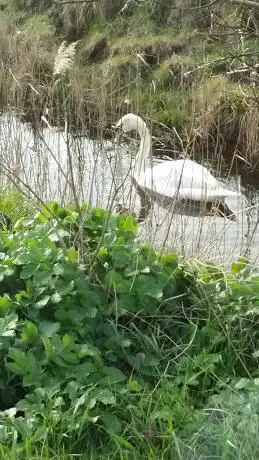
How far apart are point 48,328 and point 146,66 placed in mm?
5154

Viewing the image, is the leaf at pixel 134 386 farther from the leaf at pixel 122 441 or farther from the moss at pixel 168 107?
the moss at pixel 168 107

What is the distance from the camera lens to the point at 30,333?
2.70m

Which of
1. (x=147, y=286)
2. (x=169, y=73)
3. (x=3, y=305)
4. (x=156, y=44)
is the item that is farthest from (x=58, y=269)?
(x=156, y=44)

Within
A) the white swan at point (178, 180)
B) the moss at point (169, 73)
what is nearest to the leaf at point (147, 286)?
the white swan at point (178, 180)

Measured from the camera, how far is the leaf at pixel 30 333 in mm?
2688

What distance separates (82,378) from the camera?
258 centimetres

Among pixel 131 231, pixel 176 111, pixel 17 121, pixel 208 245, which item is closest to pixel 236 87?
pixel 176 111

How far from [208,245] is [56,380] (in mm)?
1664

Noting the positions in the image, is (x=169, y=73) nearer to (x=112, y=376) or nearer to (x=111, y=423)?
(x=112, y=376)

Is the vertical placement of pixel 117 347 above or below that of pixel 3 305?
below

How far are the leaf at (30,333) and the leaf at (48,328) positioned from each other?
0.03 meters

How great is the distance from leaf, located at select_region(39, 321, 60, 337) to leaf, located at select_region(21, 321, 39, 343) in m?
0.03

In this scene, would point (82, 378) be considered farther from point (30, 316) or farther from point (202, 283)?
point (202, 283)

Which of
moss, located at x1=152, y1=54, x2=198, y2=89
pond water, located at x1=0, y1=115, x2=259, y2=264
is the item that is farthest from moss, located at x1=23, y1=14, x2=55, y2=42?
pond water, located at x1=0, y1=115, x2=259, y2=264
